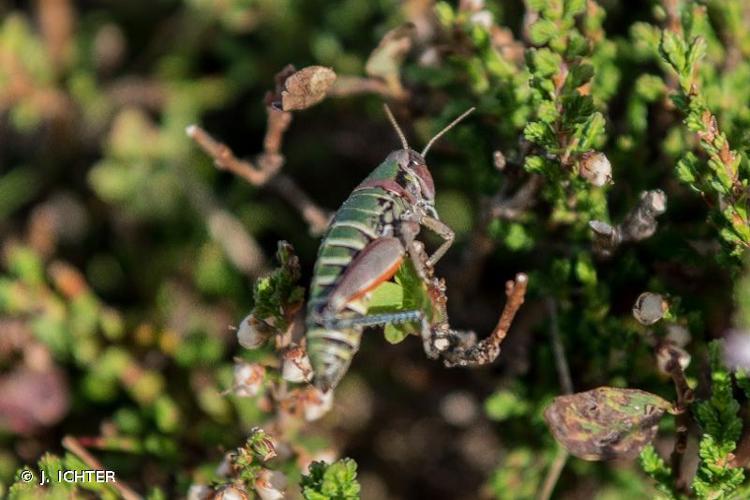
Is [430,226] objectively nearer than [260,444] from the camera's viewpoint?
No

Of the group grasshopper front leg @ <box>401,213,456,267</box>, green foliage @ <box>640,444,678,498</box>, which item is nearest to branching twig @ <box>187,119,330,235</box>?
grasshopper front leg @ <box>401,213,456,267</box>

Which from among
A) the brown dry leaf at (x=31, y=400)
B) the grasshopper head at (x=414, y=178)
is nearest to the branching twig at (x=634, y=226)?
the grasshopper head at (x=414, y=178)

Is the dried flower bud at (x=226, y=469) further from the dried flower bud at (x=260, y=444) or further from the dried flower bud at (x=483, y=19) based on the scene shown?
the dried flower bud at (x=483, y=19)

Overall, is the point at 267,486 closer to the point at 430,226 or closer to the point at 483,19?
the point at 430,226

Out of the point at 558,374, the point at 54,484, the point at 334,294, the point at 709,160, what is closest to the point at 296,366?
the point at 334,294

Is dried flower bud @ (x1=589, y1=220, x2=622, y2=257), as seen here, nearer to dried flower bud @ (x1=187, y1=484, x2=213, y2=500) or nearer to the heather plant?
the heather plant

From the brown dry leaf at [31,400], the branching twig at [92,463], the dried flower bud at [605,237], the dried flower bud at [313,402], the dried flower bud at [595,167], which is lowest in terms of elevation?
the brown dry leaf at [31,400]

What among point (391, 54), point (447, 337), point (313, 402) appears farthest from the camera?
point (391, 54)
